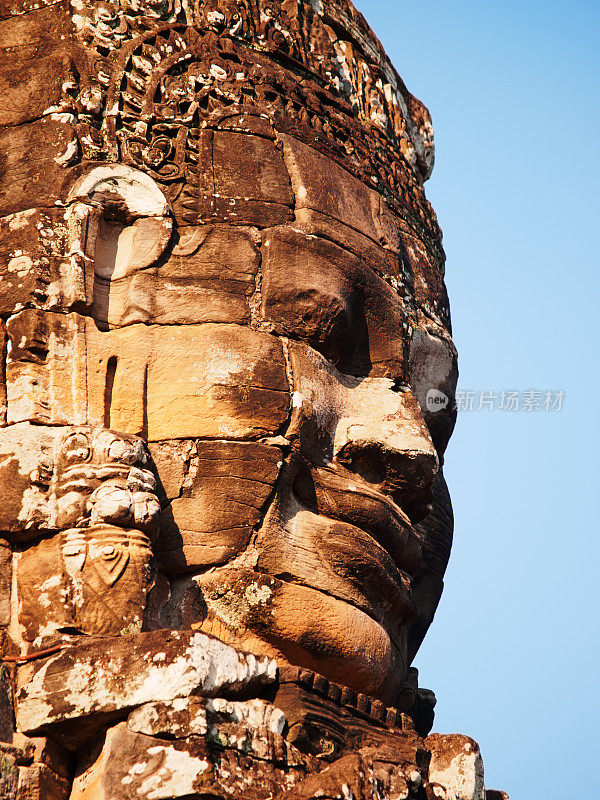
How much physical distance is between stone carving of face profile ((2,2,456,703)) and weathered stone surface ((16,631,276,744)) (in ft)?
1.18

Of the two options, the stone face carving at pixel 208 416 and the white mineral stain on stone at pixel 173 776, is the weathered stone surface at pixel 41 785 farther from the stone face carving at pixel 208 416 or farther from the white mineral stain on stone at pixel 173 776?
the white mineral stain on stone at pixel 173 776

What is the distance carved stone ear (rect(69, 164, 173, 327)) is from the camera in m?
6.70

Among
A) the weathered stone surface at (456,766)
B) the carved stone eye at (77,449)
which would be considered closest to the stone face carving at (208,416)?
the carved stone eye at (77,449)

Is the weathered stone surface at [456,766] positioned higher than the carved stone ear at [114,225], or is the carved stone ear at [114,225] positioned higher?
the carved stone ear at [114,225]

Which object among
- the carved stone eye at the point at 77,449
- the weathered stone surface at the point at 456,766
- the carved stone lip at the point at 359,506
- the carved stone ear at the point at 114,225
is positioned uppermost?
the carved stone ear at the point at 114,225

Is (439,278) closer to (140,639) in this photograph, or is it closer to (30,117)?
(30,117)

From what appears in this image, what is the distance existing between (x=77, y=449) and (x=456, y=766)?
83.6 inches

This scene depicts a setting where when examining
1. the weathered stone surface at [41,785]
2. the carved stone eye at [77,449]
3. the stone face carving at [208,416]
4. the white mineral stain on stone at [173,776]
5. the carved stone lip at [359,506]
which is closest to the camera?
the white mineral stain on stone at [173,776]

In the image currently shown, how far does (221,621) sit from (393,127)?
3.45 metres

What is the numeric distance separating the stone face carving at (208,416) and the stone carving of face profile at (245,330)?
13 millimetres

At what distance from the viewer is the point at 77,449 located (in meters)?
6.10

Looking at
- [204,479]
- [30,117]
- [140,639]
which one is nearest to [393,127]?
[30,117]

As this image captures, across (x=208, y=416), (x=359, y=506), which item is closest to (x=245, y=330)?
(x=208, y=416)

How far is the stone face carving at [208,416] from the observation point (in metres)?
5.62
